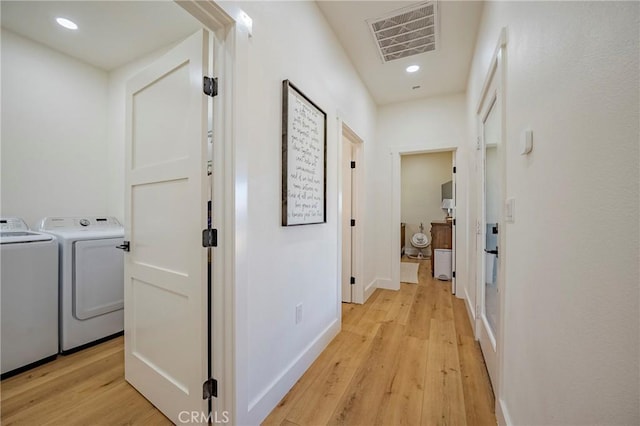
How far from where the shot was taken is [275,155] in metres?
1.55

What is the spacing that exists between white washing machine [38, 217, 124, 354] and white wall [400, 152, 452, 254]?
18.8 ft

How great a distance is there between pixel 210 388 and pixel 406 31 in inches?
116

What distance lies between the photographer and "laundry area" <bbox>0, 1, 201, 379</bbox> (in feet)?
6.32

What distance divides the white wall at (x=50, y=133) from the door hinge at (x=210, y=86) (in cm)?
241

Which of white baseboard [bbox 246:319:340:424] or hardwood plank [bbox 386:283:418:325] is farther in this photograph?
hardwood plank [bbox 386:283:418:325]

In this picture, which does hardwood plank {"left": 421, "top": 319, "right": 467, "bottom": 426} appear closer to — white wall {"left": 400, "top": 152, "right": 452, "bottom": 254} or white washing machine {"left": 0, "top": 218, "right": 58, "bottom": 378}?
white washing machine {"left": 0, "top": 218, "right": 58, "bottom": 378}

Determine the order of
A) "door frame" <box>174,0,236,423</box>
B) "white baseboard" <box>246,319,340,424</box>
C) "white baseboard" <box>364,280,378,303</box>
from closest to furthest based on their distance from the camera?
"door frame" <box>174,0,236,423</box> → "white baseboard" <box>246,319,340,424</box> → "white baseboard" <box>364,280,378,303</box>

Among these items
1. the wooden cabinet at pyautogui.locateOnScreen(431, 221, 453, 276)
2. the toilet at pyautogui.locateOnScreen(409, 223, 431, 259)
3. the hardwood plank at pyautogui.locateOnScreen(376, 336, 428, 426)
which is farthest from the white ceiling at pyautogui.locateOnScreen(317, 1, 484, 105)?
the toilet at pyautogui.locateOnScreen(409, 223, 431, 259)

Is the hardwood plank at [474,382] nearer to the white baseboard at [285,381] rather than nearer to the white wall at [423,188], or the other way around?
the white baseboard at [285,381]

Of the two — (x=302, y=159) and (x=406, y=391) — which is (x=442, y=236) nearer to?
(x=406, y=391)

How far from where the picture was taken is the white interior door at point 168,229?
4.10ft

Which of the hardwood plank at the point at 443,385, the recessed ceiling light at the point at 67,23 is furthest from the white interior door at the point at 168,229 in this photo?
the recessed ceiling light at the point at 67,23

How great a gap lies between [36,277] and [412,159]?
6637 millimetres

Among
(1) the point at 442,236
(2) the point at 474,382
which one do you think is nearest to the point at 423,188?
(1) the point at 442,236
